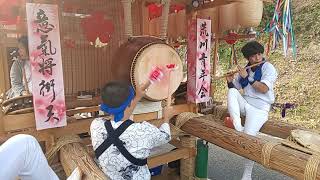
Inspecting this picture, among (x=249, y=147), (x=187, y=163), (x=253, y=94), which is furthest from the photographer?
(x=187, y=163)

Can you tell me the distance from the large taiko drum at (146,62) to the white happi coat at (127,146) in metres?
0.79

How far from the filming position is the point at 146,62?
285 centimetres

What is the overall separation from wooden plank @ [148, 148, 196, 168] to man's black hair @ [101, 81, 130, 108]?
4.86 feet

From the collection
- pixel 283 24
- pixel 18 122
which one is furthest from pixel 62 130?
pixel 283 24

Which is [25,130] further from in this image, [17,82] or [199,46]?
[199,46]

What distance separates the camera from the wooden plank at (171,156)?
332 cm

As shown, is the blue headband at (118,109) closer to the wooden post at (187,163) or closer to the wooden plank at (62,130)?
the wooden plank at (62,130)

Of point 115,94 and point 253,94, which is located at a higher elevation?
point 115,94

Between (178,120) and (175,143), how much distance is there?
1.69ft

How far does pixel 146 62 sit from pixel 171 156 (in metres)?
1.30

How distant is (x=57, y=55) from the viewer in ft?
8.48

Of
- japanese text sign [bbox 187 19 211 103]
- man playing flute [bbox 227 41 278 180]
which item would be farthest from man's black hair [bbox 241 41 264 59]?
japanese text sign [bbox 187 19 211 103]

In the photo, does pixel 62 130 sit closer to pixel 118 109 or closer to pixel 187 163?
pixel 118 109

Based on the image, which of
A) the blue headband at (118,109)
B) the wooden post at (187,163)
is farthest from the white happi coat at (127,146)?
the wooden post at (187,163)
